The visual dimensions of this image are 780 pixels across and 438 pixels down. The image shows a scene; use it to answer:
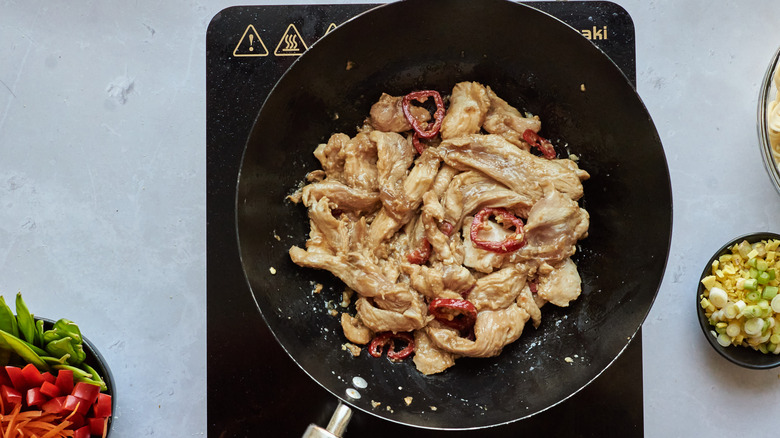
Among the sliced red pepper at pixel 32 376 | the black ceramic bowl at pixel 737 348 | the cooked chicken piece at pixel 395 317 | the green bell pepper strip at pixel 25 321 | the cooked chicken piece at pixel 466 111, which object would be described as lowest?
the black ceramic bowl at pixel 737 348

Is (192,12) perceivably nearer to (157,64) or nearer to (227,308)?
(157,64)

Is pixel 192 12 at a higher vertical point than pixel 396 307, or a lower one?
higher

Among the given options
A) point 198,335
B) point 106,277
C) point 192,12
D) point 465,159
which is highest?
point 192,12

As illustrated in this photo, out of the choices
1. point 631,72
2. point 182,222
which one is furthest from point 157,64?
point 631,72

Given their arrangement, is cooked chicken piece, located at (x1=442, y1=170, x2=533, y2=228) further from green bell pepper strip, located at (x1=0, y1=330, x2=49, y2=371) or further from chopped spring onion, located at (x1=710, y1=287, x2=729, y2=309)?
green bell pepper strip, located at (x1=0, y1=330, x2=49, y2=371)

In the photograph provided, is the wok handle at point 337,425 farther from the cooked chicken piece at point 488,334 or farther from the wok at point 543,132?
the cooked chicken piece at point 488,334

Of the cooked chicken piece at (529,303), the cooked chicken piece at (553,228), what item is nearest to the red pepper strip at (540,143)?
the cooked chicken piece at (553,228)

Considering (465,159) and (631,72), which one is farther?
(631,72)
